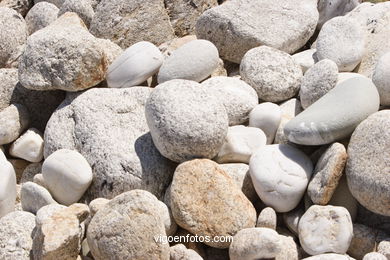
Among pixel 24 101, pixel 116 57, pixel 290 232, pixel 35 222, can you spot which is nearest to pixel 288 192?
pixel 290 232

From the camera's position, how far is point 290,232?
11.1 feet

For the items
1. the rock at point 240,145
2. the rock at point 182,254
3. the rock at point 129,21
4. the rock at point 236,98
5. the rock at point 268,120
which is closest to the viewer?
the rock at point 182,254

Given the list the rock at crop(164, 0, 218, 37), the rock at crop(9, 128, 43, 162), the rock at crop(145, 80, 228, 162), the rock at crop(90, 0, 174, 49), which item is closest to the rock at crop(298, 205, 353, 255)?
the rock at crop(145, 80, 228, 162)

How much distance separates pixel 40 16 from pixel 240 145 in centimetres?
239

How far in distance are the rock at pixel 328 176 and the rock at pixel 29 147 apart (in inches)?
68.3

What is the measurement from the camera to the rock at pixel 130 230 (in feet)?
10.1

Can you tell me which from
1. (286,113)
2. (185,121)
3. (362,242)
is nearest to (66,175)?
(185,121)

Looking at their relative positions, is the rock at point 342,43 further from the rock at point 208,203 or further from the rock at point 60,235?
the rock at point 60,235

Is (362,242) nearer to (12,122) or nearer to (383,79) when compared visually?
(383,79)

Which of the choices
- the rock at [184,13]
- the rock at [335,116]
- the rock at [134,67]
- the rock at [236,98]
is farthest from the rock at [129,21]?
the rock at [335,116]

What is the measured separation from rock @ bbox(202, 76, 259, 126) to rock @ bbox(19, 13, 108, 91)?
744mm

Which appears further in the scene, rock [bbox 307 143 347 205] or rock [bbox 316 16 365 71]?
rock [bbox 316 16 365 71]

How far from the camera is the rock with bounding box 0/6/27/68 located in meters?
4.82

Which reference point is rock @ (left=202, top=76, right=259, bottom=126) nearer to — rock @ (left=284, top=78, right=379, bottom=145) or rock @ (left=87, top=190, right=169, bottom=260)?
rock @ (left=284, top=78, right=379, bottom=145)
